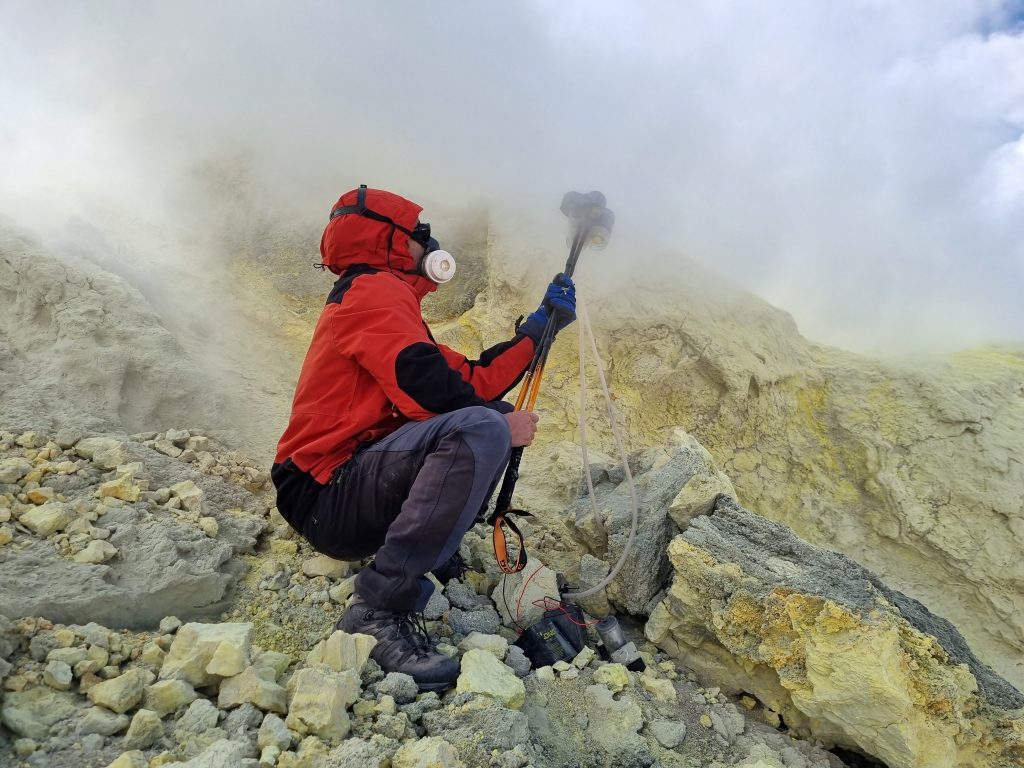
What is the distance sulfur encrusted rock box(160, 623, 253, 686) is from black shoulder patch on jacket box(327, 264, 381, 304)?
1210 millimetres

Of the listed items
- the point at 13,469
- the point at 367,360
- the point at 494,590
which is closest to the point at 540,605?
the point at 494,590

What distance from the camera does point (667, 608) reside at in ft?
8.57

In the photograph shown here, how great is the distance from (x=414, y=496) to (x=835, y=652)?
1493mm

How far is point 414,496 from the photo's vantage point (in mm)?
2131

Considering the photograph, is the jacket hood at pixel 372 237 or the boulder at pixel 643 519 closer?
the jacket hood at pixel 372 237

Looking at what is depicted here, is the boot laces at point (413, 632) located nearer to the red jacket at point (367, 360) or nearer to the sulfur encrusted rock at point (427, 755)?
the sulfur encrusted rock at point (427, 755)

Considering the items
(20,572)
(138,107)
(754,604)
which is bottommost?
(20,572)

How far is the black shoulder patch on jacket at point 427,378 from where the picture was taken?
223 cm

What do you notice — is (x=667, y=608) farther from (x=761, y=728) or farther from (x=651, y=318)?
(x=651, y=318)

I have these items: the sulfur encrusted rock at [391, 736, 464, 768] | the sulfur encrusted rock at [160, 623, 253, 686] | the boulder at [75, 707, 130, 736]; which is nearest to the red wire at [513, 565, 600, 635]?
the sulfur encrusted rock at [391, 736, 464, 768]

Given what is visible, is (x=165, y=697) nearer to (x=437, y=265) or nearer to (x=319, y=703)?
(x=319, y=703)

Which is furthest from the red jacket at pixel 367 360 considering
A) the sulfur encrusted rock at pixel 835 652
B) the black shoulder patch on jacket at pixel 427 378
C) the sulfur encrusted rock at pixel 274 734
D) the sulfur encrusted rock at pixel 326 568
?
the sulfur encrusted rock at pixel 835 652

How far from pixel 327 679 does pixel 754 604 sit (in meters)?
1.54

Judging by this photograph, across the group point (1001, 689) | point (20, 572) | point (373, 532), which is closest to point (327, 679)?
point (373, 532)
